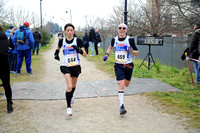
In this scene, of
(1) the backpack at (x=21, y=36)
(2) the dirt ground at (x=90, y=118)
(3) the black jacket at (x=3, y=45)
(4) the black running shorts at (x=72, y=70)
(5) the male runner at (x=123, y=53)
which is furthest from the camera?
(1) the backpack at (x=21, y=36)

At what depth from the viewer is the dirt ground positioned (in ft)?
14.1

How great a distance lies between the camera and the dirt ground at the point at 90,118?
430 cm

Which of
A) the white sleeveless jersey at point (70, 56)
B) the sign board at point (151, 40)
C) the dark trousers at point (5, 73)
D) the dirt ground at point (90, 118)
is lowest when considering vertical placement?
the dirt ground at point (90, 118)

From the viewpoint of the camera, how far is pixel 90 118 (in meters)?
4.91

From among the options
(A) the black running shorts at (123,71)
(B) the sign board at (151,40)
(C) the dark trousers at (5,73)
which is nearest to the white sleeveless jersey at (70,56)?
(A) the black running shorts at (123,71)

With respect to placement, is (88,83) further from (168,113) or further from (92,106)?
(168,113)

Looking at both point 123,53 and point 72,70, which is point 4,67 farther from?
point 123,53

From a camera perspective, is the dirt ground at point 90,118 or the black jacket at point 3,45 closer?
the dirt ground at point 90,118

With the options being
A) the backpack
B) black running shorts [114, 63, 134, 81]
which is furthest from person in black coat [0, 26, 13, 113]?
the backpack

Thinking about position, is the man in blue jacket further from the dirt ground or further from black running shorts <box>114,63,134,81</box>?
black running shorts <box>114,63,134,81</box>

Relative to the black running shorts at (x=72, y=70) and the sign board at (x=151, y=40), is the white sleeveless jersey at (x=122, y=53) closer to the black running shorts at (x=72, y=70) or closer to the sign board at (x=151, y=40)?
the black running shorts at (x=72, y=70)

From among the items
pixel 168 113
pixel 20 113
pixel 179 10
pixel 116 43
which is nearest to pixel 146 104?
pixel 168 113

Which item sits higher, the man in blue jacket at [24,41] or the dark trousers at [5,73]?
the man in blue jacket at [24,41]

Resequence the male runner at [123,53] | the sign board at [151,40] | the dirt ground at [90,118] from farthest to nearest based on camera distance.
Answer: the sign board at [151,40], the male runner at [123,53], the dirt ground at [90,118]
